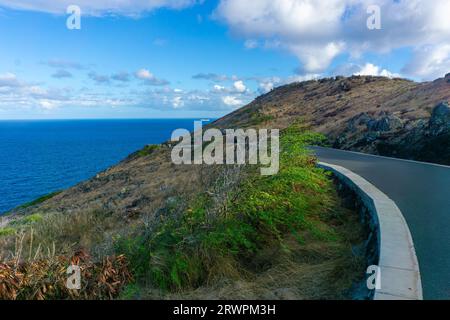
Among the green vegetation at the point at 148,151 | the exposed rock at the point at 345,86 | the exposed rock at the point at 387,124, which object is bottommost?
the green vegetation at the point at 148,151

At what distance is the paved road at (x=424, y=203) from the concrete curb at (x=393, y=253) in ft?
0.75

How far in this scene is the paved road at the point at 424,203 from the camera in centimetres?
444

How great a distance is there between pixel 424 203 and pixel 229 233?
4363 mm

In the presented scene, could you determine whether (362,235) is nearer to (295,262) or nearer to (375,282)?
(295,262)

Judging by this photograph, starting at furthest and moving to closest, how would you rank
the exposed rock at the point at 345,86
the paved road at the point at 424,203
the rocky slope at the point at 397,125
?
the exposed rock at the point at 345,86 → the rocky slope at the point at 397,125 → the paved road at the point at 424,203

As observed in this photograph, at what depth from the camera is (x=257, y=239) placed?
6.19 m

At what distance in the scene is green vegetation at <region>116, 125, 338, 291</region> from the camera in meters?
5.32

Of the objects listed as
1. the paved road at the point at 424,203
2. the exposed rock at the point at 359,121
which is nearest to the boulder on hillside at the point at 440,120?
the paved road at the point at 424,203

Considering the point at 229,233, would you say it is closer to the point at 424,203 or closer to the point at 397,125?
the point at 424,203

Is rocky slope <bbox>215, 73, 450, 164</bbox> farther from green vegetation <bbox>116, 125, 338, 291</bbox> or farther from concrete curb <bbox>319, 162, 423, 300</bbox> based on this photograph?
concrete curb <bbox>319, 162, 423, 300</bbox>

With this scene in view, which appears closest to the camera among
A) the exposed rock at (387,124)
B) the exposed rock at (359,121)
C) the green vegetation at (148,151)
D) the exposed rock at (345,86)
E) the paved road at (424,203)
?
the paved road at (424,203)

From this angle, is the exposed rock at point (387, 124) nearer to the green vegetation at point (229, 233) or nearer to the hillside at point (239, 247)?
the hillside at point (239, 247)
